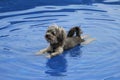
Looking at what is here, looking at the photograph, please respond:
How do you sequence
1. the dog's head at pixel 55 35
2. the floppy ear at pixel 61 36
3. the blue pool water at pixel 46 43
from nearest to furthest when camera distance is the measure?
the blue pool water at pixel 46 43, the dog's head at pixel 55 35, the floppy ear at pixel 61 36

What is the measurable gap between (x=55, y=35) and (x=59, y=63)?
2.43ft

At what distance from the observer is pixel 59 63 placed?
9.41 meters

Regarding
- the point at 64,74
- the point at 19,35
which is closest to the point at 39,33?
the point at 19,35

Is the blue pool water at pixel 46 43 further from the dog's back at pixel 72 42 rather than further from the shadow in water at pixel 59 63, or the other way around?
the dog's back at pixel 72 42

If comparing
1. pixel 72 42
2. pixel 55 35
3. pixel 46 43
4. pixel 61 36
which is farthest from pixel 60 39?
pixel 46 43

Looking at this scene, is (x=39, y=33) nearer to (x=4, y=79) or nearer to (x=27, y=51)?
(x=27, y=51)

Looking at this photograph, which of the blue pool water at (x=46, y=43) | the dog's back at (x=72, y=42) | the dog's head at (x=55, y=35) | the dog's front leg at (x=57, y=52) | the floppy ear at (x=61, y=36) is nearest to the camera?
the blue pool water at (x=46, y=43)

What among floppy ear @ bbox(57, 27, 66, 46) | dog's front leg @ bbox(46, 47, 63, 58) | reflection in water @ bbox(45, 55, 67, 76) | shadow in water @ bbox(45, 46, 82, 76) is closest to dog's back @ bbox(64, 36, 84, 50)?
shadow in water @ bbox(45, 46, 82, 76)

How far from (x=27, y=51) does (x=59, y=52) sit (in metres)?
0.82

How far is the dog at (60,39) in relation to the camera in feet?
31.4

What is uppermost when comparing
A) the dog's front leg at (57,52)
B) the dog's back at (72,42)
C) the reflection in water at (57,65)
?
the dog's back at (72,42)

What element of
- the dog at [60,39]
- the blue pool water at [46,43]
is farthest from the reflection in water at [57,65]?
the dog at [60,39]

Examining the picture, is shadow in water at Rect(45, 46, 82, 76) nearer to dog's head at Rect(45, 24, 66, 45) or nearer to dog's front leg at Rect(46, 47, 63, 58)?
dog's front leg at Rect(46, 47, 63, 58)

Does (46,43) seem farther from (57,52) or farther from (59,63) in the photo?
(59,63)
